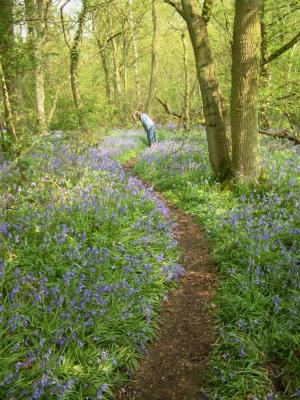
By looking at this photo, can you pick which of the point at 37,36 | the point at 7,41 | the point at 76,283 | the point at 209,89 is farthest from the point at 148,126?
the point at 76,283

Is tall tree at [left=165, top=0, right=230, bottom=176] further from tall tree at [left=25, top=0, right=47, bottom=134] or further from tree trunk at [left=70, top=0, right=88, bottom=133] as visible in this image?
tree trunk at [left=70, top=0, right=88, bottom=133]

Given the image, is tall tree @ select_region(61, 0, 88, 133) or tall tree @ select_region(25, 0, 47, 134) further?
tall tree @ select_region(61, 0, 88, 133)

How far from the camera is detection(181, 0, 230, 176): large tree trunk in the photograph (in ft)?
26.0

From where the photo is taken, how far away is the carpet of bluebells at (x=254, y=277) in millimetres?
3398

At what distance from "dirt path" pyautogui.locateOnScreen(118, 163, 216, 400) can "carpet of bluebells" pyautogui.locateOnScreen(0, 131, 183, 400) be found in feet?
0.52

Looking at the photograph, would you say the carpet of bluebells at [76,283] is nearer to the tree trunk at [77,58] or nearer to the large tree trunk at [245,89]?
the large tree trunk at [245,89]

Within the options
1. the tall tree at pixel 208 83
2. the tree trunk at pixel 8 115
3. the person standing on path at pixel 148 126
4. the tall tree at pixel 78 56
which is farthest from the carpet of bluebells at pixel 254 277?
the person standing on path at pixel 148 126

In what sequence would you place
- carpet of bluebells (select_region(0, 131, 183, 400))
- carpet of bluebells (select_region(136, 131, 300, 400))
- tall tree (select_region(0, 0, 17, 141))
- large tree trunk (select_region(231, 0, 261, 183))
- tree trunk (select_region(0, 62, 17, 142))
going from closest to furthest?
1. carpet of bluebells (select_region(0, 131, 183, 400))
2. carpet of bluebells (select_region(136, 131, 300, 400))
3. tree trunk (select_region(0, 62, 17, 142))
4. large tree trunk (select_region(231, 0, 261, 183))
5. tall tree (select_region(0, 0, 17, 141))

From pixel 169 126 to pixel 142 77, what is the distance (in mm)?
17062

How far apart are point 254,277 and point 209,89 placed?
4933mm

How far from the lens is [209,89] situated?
8.13 metres

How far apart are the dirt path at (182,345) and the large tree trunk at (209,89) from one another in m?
3.33

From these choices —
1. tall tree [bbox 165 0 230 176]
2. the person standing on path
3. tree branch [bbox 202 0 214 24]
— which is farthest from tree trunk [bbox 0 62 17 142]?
the person standing on path

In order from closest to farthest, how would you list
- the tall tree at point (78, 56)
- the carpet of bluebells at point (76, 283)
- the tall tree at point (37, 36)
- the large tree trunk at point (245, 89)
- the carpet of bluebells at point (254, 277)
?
the carpet of bluebells at point (76, 283) < the carpet of bluebells at point (254, 277) < the large tree trunk at point (245, 89) < the tall tree at point (37, 36) < the tall tree at point (78, 56)
